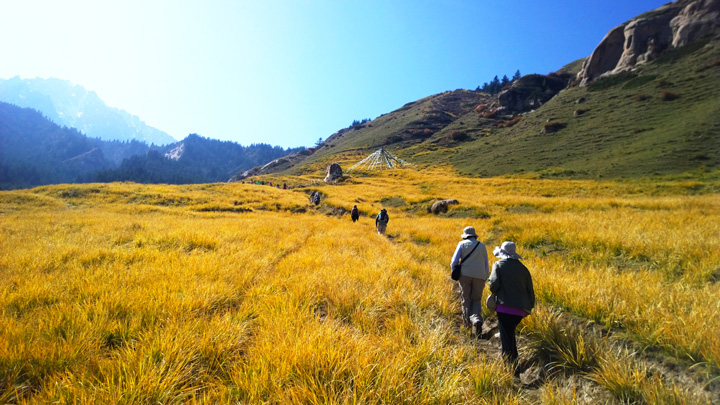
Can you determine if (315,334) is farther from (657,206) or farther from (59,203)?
(59,203)

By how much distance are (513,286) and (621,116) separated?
79.0 meters

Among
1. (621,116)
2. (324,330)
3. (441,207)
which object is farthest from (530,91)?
(324,330)

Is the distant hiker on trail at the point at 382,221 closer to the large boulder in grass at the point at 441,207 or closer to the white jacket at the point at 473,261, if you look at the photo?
the white jacket at the point at 473,261

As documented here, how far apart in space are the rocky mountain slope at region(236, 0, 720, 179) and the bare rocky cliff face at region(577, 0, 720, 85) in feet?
0.79

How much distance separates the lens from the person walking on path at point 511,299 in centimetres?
326

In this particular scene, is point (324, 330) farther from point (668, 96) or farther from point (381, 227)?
point (668, 96)

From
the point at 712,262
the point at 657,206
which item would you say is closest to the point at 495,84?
the point at 657,206

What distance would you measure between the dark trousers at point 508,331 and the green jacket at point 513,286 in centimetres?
17

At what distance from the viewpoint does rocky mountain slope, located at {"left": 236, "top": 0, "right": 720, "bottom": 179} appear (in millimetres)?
38000

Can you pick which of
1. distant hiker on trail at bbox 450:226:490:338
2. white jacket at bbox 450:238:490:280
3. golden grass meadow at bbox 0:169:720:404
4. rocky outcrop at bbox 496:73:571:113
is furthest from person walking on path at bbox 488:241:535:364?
rocky outcrop at bbox 496:73:571:113

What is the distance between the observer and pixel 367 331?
129 inches

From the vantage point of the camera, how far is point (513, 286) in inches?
131

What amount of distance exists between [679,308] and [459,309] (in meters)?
2.85

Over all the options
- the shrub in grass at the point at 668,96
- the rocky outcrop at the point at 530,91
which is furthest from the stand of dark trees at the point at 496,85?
the shrub in grass at the point at 668,96
